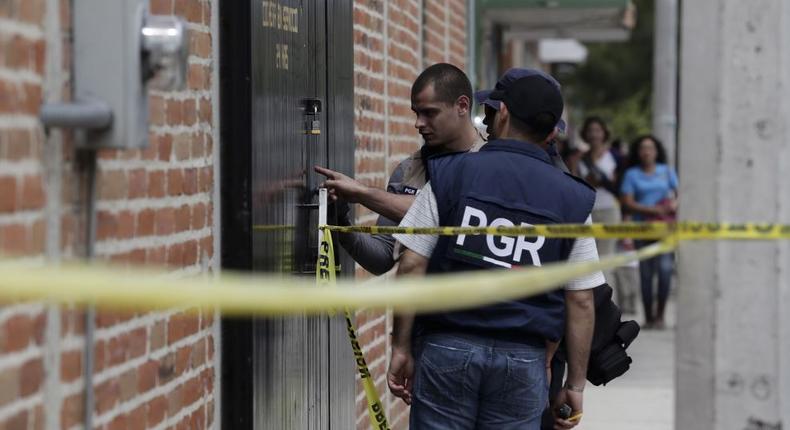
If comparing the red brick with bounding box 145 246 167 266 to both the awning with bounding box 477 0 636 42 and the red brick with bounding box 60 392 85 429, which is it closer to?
the red brick with bounding box 60 392 85 429

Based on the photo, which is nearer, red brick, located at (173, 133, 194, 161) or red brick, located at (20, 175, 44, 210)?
red brick, located at (20, 175, 44, 210)

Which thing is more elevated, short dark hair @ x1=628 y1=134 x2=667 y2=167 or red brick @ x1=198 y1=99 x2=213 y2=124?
red brick @ x1=198 y1=99 x2=213 y2=124

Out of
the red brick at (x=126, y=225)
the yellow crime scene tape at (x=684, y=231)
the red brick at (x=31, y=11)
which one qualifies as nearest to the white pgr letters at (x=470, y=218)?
the yellow crime scene tape at (x=684, y=231)

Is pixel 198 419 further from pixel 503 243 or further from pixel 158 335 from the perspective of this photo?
pixel 503 243

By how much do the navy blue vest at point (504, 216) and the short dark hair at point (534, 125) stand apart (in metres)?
0.09

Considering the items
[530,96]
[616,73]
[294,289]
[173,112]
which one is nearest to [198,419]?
[173,112]

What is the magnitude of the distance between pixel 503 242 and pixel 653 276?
32.3ft

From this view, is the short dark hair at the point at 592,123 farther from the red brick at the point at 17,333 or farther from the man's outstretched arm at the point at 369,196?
the red brick at the point at 17,333

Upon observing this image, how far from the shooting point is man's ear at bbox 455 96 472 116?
542 centimetres

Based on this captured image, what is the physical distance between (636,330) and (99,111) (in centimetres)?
277

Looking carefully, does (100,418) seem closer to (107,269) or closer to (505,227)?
(107,269)

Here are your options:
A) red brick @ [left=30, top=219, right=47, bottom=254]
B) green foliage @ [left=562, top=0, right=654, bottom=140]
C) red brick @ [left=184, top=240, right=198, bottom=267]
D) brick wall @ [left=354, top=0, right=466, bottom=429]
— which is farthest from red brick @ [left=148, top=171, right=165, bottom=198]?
green foliage @ [left=562, top=0, right=654, bottom=140]

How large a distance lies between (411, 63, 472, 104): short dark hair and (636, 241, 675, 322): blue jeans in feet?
28.2

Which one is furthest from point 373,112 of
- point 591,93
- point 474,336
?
point 591,93
